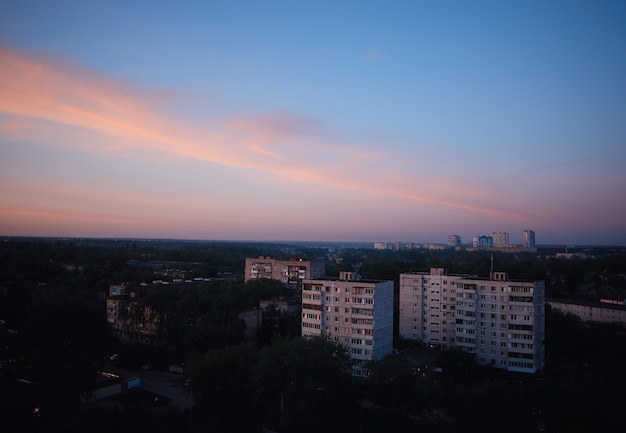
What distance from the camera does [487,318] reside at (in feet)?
62.8

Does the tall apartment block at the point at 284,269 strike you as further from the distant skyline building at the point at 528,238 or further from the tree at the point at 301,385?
the distant skyline building at the point at 528,238

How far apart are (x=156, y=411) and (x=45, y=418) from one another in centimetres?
224

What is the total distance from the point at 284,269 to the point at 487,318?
66.3 feet

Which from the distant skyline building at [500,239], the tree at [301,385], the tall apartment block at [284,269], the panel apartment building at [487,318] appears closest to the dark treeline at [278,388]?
the tree at [301,385]

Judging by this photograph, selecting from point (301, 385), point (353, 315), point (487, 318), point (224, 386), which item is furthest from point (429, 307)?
point (224, 386)

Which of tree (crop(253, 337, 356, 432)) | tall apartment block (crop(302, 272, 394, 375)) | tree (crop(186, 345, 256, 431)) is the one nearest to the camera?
tree (crop(253, 337, 356, 432))

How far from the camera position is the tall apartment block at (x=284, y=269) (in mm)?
36406

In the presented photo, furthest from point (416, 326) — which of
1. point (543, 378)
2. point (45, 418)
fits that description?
point (45, 418)

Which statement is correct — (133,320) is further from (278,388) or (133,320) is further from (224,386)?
(278,388)

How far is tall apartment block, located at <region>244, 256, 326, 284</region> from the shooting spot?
3641 cm

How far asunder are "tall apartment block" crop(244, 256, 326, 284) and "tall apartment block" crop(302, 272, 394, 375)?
57.4ft

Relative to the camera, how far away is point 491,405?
39.0ft

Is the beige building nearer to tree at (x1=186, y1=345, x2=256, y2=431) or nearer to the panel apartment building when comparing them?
tree at (x1=186, y1=345, x2=256, y2=431)

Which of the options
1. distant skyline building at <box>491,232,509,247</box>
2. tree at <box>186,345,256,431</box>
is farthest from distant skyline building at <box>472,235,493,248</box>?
tree at <box>186,345,256,431</box>
